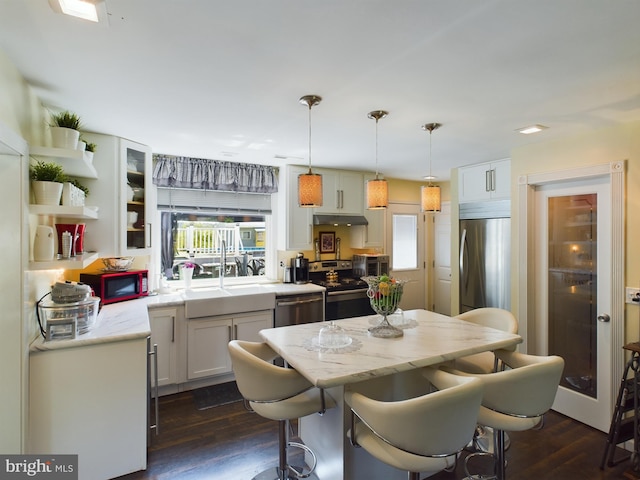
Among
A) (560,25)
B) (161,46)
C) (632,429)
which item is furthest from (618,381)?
(161,46)

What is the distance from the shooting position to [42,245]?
197 centimetres

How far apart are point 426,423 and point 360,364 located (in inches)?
15.3

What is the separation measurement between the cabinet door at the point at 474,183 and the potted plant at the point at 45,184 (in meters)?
3.92

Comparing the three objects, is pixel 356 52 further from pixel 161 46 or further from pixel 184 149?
pixel 184 149

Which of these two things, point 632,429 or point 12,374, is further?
point 632,429

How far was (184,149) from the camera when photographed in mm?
3352

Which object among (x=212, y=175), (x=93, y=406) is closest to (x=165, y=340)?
(x=93, y=406)

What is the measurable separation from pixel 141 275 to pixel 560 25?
3521 millimetres

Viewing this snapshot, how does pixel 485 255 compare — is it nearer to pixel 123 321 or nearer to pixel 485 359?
pixel 485 359

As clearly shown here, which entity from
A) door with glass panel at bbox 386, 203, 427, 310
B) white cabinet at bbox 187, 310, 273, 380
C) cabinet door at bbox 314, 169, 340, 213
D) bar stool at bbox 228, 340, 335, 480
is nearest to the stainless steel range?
cabinet door at bbox 314, 169, 340, 213

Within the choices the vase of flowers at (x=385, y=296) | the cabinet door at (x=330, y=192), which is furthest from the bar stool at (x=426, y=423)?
the cabinet door at (x=330, y=192)

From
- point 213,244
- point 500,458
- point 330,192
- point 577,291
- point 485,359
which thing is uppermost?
point 330,192

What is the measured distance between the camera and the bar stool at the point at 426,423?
127cm

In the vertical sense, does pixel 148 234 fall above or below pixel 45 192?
below
